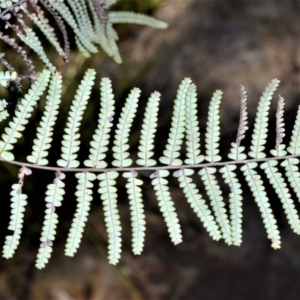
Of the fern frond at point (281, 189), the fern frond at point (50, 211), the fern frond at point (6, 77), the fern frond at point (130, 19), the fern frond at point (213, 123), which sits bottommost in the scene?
the fern frond at point (50, 211)

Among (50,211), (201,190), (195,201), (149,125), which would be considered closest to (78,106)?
(149,125)

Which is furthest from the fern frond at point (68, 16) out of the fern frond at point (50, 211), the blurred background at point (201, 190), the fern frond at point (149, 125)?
the blurred background at point (201, 190)

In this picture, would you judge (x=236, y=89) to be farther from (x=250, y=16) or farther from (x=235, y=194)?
(x=235, y=194)

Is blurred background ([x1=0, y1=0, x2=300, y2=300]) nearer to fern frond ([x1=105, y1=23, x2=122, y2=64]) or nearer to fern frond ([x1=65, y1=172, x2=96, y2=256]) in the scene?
fern frond ([x1=105, y1=23, x2=122, y2=64])

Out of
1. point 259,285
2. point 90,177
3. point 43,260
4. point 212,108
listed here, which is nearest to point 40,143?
point 90,177

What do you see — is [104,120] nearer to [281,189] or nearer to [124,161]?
[124,161]

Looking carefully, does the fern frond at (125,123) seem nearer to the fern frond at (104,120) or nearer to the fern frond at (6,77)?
the fern frond at (104,120)
